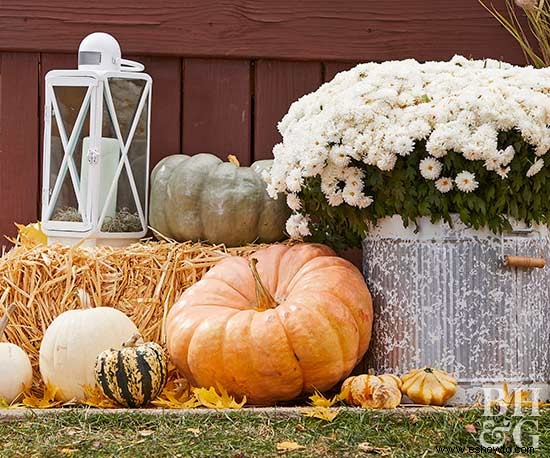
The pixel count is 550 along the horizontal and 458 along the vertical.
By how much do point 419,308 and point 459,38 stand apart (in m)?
1.54

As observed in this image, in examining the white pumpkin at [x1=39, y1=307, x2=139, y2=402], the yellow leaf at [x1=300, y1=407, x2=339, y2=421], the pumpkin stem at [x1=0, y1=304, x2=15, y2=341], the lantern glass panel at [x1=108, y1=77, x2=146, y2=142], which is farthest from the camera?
the lantern glass panel at [x1=108, y1=77, x2=146, y2=142]

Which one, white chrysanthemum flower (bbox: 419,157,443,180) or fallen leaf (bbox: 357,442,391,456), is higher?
white chrysanthemum flower (bbox: 419,157,443,180)

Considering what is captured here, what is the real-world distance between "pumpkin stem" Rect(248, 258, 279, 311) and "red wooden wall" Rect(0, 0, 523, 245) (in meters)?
1.12

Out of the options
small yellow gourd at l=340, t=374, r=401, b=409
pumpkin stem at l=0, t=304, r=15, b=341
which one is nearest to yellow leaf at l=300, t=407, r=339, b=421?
small yellow gourd at l=340, t=374, r=401, b=409

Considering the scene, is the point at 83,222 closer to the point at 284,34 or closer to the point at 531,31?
the point at 284,34

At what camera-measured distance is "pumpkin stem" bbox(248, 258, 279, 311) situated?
2885mm

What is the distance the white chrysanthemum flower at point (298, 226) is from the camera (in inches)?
126

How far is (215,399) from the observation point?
9.04 feet

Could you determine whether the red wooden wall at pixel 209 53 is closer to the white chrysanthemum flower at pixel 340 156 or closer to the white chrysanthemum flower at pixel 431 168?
the white chrysanthemum flower at pixel 340 156

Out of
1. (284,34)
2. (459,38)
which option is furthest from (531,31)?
(284,34)

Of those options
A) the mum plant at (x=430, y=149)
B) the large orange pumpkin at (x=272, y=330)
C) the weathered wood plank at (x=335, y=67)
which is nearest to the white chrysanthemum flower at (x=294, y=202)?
the mum plant at (x=430, y=149)

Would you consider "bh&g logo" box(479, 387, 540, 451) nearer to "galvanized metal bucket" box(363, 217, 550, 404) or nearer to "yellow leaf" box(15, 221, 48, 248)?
"galvanized metal bucket" box(363, 217, 550, 404)

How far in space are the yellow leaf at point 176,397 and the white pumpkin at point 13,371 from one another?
1.44ft

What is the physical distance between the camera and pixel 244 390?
2.81m
